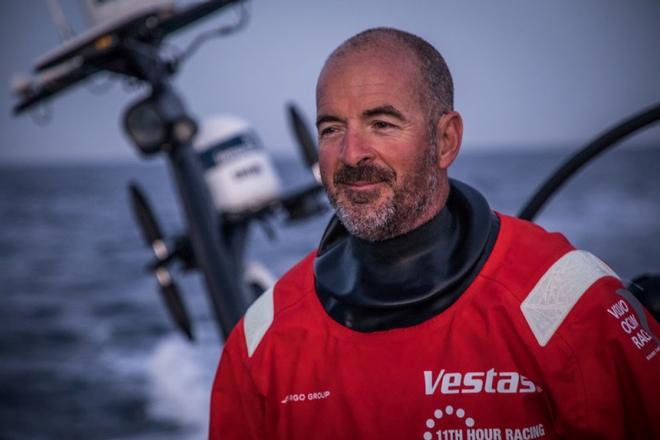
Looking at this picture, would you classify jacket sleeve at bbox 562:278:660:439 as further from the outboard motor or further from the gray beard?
the outboard motor

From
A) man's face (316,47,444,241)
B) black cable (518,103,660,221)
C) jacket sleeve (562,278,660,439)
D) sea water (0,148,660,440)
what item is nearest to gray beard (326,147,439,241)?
man's face (316,47,444,241)

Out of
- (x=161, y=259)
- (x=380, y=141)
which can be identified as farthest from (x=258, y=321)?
(x=161, y=259)

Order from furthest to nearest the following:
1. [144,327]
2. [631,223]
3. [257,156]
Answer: [631,223] → [144,327] → [257,156]

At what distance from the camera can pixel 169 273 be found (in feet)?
13.4

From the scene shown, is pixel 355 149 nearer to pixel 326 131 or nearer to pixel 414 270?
pixel 326 131

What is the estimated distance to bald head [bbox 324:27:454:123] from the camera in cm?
166

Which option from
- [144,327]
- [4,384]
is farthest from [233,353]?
[144,327]

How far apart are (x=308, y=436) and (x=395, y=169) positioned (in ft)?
2.24

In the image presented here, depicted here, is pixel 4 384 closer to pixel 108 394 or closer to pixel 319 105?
pixel 108 394

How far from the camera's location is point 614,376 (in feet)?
4.54

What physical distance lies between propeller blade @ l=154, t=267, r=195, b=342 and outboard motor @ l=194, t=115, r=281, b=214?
0.58m

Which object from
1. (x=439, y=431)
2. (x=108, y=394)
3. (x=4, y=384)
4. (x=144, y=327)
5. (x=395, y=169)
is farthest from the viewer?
(x=144, y=327)

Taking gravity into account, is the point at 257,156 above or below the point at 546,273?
below

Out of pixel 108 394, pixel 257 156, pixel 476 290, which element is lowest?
pixel 108 394
